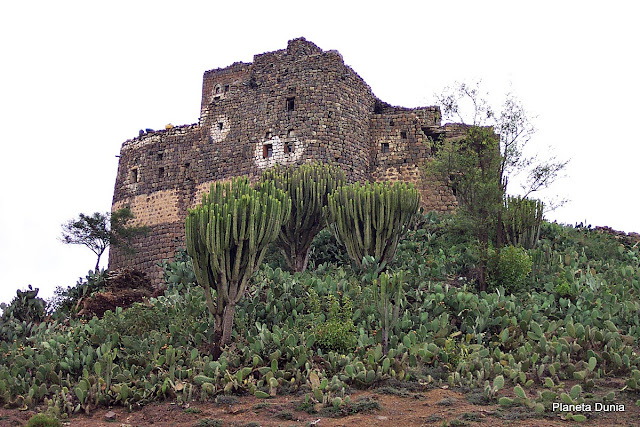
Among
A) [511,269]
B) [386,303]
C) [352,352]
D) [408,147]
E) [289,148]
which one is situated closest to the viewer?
[352,352]

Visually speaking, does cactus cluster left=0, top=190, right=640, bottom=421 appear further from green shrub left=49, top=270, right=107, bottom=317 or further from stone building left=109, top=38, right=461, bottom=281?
stone building left=109, top=38, right=461, bottom=281

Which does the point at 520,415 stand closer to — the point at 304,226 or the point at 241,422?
A: the point at 241,422

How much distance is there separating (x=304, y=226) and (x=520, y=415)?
26.8 feet

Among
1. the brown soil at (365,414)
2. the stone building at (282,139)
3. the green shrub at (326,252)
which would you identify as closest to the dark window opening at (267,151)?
the stone building at (282,139)

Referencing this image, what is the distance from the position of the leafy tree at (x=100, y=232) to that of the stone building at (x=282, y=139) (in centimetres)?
74

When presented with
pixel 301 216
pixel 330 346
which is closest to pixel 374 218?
pixel 301 216

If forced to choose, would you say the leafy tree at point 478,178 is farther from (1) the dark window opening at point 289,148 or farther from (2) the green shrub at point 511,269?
(1) the dark window opening at point 289,148

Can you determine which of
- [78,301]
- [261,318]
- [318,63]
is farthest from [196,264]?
[318,63]

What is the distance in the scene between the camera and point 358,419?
8.43 metres

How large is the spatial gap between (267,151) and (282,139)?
71 cm

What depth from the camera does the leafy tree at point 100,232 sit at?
22062mm

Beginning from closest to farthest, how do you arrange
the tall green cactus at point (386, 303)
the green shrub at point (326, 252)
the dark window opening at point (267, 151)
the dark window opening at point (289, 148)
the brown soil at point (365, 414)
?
the brown soil at point (365, 414), the tall green cactus at point (386, 303), the green shrub at point (326, 252), the dark window opening at point (289, 148), the dark window opening at point (267, 151)

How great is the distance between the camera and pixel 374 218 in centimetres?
1434

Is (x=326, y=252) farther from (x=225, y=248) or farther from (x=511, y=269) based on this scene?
(x=225, y=248)
